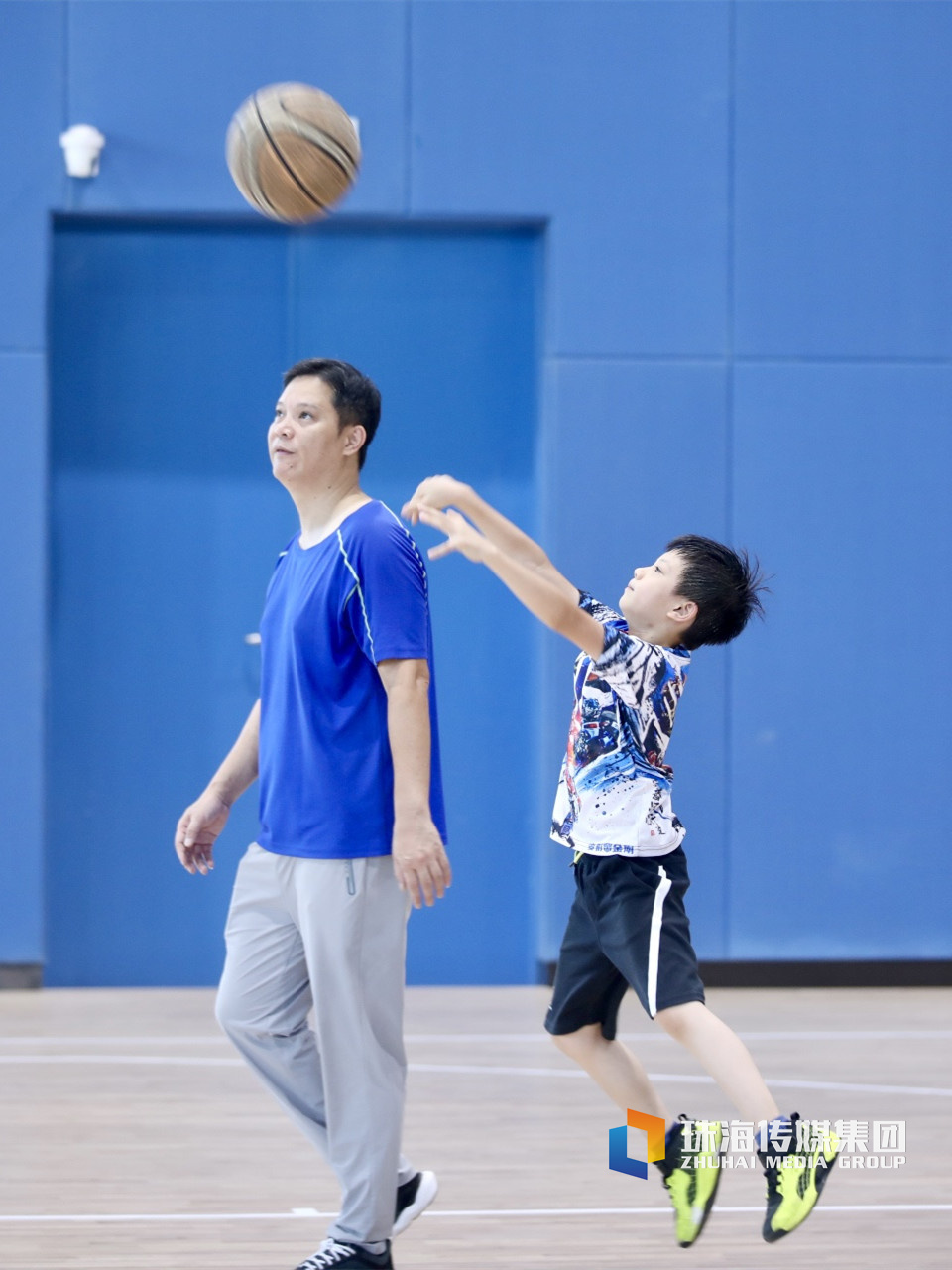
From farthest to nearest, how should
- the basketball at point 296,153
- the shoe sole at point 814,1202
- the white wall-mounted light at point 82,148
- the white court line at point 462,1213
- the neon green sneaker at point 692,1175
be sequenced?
the white wall-mounted light at point 82,148 → the basketball at point 296,153 → the white court line at point 462,1213 → the neon green sneaker at point 692,1175 → the shoe sole at point 814,1202

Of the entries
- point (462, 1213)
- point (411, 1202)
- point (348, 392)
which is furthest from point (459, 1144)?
point (348, 392)

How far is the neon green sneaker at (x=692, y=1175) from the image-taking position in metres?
3.17

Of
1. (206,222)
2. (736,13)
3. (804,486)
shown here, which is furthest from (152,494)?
(736,13)

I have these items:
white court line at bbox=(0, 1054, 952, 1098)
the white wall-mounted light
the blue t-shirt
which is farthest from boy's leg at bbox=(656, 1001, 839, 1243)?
the white wall-mounted light

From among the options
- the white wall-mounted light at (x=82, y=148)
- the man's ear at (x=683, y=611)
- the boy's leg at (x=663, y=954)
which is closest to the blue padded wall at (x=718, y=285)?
the white wall-mounted light at (x=82, y=148)

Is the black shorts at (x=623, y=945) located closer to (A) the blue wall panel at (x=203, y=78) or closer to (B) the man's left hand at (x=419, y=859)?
(B) the man's left hand at (x=419, y=859)

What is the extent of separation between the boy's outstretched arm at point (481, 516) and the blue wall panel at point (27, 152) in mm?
3644

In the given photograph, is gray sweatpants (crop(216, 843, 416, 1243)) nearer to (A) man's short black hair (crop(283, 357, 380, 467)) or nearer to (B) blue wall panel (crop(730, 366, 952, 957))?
(A) man's short black hair (crop(283, 357, 380, 467))

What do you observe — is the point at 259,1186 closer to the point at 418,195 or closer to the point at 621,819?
the point at 621,819

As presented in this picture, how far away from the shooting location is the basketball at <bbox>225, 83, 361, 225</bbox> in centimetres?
409

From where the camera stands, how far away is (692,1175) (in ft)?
10.6

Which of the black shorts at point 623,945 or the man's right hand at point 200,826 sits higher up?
the man's right hand at point 200,826

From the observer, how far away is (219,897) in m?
6.75

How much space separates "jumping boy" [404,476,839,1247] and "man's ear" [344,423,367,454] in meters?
0.25
